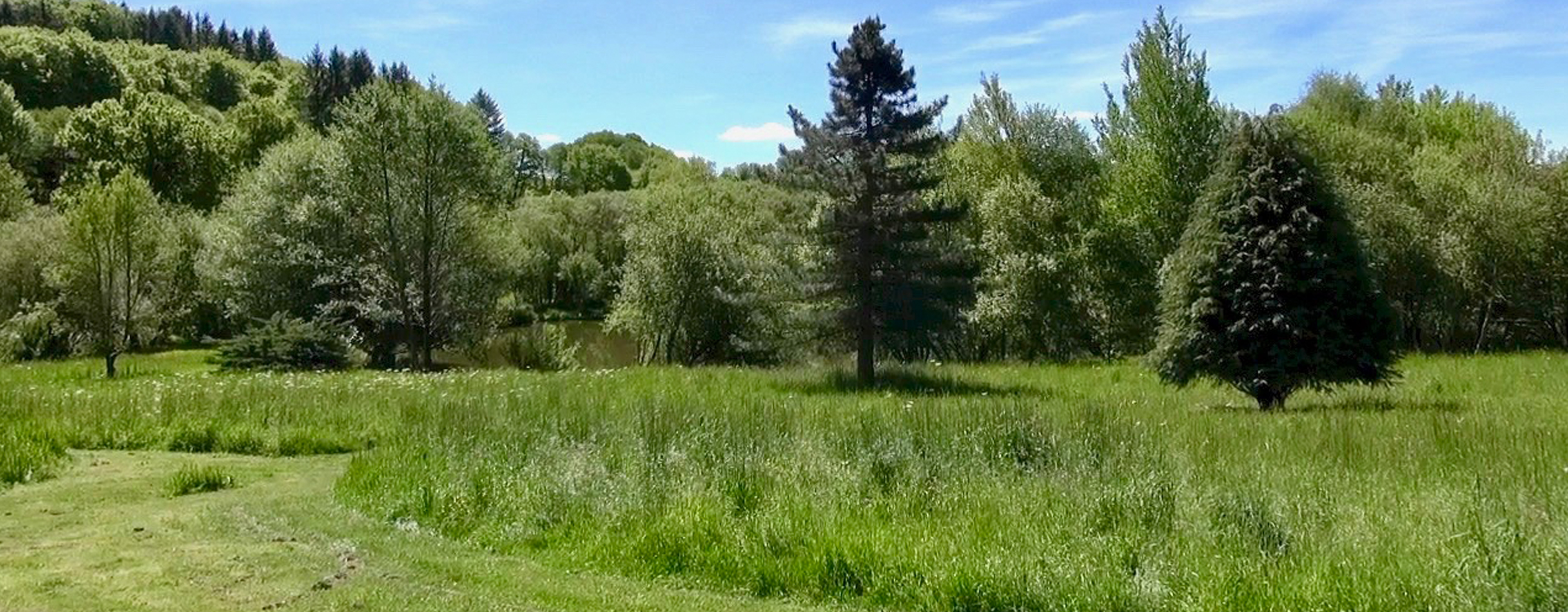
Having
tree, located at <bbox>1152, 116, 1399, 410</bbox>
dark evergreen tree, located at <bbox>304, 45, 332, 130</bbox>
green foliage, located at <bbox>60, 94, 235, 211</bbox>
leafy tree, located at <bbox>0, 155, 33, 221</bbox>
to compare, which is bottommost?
tree, located at <bbox>1152, 116, 1399, 410</bbox>

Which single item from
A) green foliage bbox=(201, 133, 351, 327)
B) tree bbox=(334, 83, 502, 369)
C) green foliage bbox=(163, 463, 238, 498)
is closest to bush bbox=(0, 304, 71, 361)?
green foliage bbox=(201, 133, 351, 327)

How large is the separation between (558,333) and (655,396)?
19.8 meters

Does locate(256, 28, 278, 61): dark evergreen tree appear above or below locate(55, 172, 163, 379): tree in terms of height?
above

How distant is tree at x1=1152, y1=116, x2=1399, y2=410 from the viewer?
15.3 m

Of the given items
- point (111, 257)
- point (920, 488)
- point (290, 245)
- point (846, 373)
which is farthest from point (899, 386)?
point (111, 257)

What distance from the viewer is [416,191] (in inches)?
1183

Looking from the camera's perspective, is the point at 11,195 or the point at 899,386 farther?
the point at 11,195

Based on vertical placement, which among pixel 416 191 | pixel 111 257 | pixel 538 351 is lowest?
pixel 538 351

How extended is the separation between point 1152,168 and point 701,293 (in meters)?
15.0

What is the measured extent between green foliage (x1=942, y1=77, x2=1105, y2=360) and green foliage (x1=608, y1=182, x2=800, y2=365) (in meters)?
7.09

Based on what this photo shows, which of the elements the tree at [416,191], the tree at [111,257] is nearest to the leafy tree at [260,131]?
the tree at [111,257]

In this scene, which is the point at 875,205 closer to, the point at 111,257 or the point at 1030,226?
the point at 1030,226

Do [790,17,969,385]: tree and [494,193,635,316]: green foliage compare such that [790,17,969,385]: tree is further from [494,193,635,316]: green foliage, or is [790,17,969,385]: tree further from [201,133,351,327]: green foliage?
A: [494,193,635,316]: green foliage

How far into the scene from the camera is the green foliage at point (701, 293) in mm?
34594
